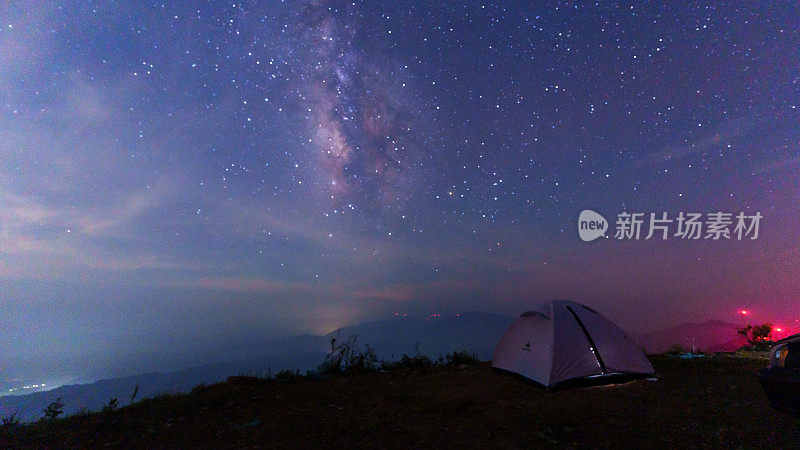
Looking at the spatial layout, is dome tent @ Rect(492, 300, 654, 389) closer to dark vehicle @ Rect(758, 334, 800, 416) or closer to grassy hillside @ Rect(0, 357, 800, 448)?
grassy hillside @ Rect(0, 357, 800, 448)

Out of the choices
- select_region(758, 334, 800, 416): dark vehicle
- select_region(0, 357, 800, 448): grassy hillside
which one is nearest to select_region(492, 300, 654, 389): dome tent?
select_region(0, 357, 800, 448): grassy hillside

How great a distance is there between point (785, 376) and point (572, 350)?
12.4 ft

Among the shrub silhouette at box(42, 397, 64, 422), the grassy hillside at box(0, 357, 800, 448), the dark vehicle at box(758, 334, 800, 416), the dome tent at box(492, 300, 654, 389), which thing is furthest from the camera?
the dome tent at box(492, 300, 654, 389)

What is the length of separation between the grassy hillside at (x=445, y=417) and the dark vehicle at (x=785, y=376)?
1.54 ft

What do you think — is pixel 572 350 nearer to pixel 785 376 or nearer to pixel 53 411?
pixel 785 376

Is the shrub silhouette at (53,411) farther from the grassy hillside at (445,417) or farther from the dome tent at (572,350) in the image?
the dome tent at (572,350)

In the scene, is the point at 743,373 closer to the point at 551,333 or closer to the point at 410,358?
the point at 551,333

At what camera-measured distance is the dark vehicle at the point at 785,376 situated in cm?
439

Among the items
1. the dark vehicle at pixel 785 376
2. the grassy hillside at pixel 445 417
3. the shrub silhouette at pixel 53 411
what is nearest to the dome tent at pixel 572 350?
the grassy hillside at pixel 445 417

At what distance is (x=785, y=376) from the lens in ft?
14.8

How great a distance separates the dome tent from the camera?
7852 mm

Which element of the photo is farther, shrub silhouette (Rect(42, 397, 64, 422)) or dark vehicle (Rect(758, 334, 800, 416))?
shrub silhouette (Rect(42, 397, 64, 422))

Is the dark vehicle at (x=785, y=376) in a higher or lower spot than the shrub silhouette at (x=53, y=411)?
lower

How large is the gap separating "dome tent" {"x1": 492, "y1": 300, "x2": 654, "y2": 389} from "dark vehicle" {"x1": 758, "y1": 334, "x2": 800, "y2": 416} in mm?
3304
